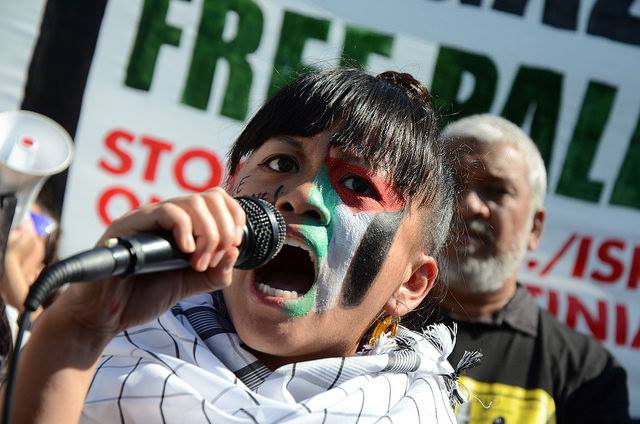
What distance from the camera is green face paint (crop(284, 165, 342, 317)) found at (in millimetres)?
1646

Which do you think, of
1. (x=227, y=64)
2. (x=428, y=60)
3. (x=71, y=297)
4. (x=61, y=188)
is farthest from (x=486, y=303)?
(x=71, y=297)

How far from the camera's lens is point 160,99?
3883 mm

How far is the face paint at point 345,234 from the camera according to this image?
1.67 metres

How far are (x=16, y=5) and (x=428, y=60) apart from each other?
161 cm

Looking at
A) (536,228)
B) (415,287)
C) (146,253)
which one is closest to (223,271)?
(146,253)

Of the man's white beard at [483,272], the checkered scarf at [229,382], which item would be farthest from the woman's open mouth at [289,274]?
the man's white beard at [483,272]

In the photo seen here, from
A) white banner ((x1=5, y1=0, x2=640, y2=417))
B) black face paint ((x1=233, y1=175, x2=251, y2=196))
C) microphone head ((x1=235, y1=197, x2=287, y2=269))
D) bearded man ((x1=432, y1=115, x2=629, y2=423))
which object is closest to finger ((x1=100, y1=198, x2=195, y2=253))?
microphone head ((x1=235, y1=197, x2=287, y2=269))

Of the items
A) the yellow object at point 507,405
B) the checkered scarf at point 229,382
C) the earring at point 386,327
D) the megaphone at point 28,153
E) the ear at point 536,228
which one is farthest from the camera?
the ear at point 536,228

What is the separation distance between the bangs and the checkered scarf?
0.31 m

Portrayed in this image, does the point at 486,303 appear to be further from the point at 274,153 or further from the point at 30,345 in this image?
the point at 30,345

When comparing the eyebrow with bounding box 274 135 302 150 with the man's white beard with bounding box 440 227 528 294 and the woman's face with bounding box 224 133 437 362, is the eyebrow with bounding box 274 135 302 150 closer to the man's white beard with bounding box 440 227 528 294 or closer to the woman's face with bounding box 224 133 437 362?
the woman's face with bounding box 224 133 437 362

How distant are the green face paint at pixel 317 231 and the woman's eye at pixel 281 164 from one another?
0.05 meters

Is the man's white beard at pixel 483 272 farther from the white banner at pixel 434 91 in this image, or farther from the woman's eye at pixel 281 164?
the woman's eye at pixel 281 164

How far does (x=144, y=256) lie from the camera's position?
A: 46.2 inches
